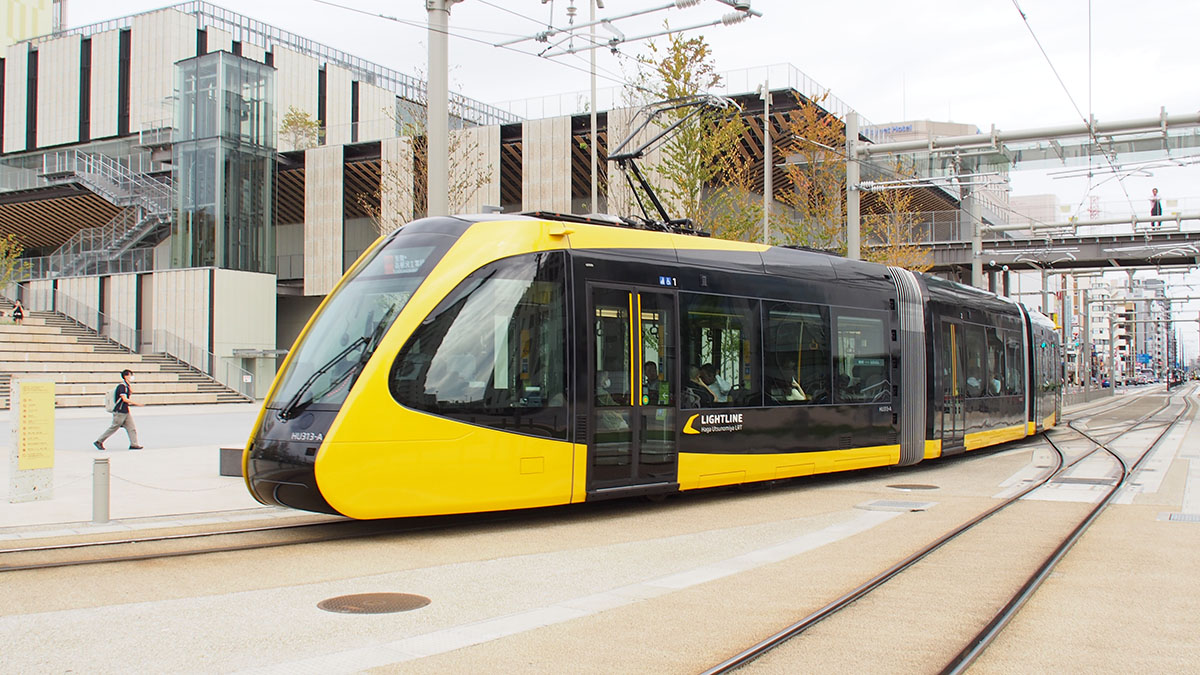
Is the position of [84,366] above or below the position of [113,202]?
below

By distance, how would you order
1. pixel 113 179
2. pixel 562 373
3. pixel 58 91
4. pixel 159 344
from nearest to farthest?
pixel 562 373 < pixel 159 344 < pixel 113 179 < pixel 58 91

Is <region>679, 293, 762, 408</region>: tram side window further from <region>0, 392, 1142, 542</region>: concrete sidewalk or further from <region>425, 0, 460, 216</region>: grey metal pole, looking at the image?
<region>0, 392, 1142, 542</region>: concrete sidewalk

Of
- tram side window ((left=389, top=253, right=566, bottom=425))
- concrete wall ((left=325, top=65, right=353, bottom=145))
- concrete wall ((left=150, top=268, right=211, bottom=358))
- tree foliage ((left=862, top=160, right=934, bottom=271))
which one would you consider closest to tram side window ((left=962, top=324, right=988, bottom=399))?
tram side window ((left=389, top=253, right=566, bottom=425))

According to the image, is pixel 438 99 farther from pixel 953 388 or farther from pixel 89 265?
pixel 89 265

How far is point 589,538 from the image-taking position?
9.42 m

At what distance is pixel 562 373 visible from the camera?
9.87 meters

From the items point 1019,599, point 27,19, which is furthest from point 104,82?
point 1019,599

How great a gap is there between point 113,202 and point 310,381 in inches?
1737

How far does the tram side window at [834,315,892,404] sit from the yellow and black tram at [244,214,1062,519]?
0.03m

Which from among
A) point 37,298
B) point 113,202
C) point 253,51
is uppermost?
point 253,51

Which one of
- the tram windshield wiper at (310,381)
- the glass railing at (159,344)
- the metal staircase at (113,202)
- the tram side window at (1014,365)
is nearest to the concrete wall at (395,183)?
the glass railing at (159,344)

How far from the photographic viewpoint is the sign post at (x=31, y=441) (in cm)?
1118

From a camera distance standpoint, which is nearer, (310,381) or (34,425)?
(310,381)

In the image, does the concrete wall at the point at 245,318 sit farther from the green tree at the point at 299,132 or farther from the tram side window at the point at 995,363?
the tram side window at the point at 995,363
